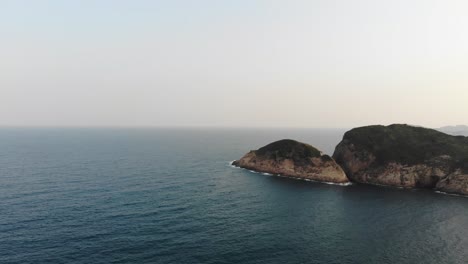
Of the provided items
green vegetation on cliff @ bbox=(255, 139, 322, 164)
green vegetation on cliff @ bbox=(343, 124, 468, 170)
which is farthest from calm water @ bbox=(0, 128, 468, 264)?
green vegetation on cliff @ bbox=(255, 139, 322, 164)

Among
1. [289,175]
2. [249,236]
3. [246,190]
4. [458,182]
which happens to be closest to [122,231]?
[249,236]

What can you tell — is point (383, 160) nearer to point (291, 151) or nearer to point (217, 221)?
point (291, 151)

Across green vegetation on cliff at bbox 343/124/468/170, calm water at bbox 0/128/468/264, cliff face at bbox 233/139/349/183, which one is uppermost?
green vegetation on cliff at bbox 343/124/468/170

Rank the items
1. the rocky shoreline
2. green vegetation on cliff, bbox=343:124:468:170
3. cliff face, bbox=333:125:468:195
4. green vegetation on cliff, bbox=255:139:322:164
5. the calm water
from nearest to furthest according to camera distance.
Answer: the calm water → cliff face, bbox=333:125:468:195 → the rocky shoreline → green vegetation on cliff, bbox=343:124:468:170 → green vegetation on cliff, bbox=255:139:322:164

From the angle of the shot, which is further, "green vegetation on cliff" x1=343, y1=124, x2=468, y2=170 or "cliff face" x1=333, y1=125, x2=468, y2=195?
"green vegetation on cliff" x1=343, y1=124, x2=468, y2=170

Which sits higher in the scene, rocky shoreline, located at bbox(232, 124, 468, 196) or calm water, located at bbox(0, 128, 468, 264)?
rocky shoreline, located at bbox(232, 124, 468, 196)

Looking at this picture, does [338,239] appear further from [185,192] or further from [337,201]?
[185,192]

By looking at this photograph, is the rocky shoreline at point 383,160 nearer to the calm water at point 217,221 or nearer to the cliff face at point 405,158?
the cliff face at point 405,158

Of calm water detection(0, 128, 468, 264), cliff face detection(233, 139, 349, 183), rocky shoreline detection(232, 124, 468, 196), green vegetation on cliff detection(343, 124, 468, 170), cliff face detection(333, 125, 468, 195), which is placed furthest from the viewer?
cliff face detection(233, 139, 349, 183)

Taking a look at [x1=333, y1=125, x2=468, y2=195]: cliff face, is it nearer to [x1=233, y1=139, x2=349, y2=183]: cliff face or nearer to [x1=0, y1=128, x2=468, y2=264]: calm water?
[x1=0, y1=128, x2=468, y2=264]: calm water
